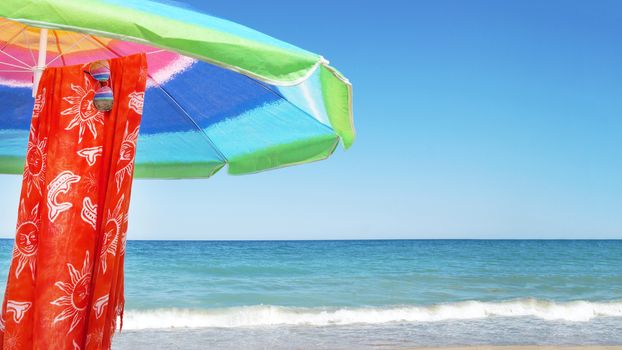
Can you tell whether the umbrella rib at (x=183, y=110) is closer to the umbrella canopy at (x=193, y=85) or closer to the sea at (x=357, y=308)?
the umbrella canopy at (x=193, y=85)

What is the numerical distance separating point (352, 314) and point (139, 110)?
342 inches

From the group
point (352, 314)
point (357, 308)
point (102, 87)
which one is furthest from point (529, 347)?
point (102, 87)

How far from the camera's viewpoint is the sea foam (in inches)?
368

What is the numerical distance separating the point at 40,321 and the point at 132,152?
0.66 m

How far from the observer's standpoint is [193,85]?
3.22m

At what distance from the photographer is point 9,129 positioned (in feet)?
11.9

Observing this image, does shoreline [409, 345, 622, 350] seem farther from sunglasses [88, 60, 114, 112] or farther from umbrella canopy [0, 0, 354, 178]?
sunglasses [88, 60, 114, 112]

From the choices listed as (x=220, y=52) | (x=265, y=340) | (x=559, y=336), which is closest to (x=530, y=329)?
(x=559, y=336)

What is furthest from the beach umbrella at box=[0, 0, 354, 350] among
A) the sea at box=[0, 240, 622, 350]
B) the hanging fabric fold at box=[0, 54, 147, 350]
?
the sea at box=[0, 240, 622, 350]

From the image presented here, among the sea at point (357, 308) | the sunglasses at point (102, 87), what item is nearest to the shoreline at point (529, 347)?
the sea at point (357, 308)

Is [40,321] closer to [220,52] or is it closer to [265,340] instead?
[220,52]

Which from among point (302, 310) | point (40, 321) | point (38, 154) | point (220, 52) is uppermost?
point (220, 52)

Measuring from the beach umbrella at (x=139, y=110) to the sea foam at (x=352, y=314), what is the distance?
5.55 m

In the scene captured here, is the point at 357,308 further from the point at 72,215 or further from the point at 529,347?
the point at 72,215
